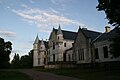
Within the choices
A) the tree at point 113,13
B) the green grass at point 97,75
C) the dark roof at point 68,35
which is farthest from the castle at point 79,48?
the tree at point 113,13

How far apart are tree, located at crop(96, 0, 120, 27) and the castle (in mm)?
14316

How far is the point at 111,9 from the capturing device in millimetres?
21703

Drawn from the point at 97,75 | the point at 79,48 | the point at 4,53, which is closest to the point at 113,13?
the point at 97,75

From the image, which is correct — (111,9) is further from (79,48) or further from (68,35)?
(68,35)

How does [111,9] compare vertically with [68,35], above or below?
below

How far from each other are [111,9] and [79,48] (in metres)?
25.6

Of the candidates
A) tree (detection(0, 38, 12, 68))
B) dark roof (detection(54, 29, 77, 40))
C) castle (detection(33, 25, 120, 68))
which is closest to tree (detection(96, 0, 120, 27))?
castle (detection(33, 25, 120, 68))

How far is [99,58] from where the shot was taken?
39562 mm

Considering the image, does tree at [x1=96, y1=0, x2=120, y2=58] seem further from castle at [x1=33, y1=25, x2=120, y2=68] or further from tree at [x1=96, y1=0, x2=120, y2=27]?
castle at [x1=33, y1=25, x2=120, y2=68]

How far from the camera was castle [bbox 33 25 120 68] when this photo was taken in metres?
38.8

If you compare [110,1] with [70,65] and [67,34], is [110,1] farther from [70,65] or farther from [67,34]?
[67,34]

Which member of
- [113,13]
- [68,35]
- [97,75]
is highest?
[68,35]

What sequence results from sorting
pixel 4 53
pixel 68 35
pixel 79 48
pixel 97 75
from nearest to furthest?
pixel 97 75, pixel 79 48, pixel 68 35, pixel 4 53

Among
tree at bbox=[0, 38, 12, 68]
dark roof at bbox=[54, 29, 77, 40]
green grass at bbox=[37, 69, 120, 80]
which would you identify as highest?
dark roof at bbox=[54, 29, 77, 40]
